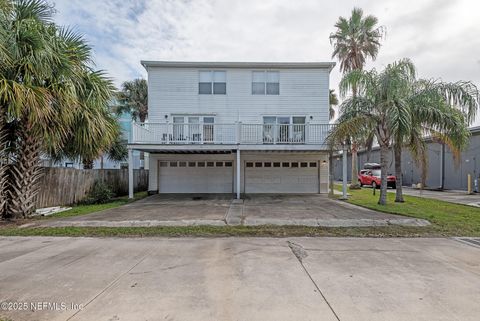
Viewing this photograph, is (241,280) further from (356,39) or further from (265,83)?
(356,39)

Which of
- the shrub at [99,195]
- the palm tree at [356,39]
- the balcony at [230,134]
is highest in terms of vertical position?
the palm tree at [356,39]

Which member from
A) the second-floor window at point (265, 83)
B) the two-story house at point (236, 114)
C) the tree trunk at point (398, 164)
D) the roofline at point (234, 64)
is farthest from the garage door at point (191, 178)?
the tree trunk at point (398, 164)

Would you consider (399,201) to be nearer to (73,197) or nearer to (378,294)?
(378,294)

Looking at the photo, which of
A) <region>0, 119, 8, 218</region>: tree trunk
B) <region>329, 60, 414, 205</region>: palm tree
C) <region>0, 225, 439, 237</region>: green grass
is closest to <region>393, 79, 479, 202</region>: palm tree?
<region>329, 60, 414, 205</region>: palm tree

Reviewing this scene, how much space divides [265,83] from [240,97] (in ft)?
5.33

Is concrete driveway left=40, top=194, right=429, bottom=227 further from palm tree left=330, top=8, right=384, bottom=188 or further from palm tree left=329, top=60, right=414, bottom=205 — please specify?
palm tree left=330, top=8, right=384, bottom=188

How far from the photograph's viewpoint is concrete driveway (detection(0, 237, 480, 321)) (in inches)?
122

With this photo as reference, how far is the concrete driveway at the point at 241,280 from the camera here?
3094 mm

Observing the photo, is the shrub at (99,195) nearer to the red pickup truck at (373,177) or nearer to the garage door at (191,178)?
the garage door at (191,178)

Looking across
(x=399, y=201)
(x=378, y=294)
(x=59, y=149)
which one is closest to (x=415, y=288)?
(x=378, y=294)

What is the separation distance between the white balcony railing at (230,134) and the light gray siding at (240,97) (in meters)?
1.07

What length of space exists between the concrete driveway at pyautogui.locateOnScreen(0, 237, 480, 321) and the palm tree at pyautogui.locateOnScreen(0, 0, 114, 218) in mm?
3463

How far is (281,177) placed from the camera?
16031mm

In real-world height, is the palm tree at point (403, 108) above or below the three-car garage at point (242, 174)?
above
